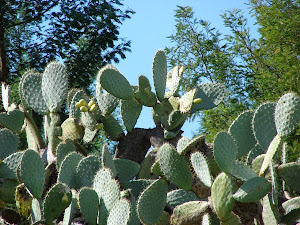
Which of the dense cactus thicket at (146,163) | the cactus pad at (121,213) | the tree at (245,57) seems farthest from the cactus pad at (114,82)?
the tree at (245,57)

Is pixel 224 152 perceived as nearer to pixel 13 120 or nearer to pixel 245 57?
pixel 13 120

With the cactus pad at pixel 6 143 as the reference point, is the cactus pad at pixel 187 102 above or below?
below

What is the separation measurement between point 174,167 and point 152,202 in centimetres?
A: 16

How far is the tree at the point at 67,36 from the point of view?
8.62 meters

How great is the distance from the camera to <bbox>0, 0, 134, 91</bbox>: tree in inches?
339

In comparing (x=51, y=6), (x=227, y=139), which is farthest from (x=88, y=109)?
(x=51, y=6)

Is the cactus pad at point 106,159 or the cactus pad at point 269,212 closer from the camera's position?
the cactus pad at point 269,212

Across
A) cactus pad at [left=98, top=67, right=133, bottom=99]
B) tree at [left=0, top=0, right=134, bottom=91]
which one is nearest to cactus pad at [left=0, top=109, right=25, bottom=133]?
cactus pad at [left=98, top=67, right=133, bottom=99]

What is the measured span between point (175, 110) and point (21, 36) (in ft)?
25.5

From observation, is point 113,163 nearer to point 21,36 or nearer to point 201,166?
point 201,166

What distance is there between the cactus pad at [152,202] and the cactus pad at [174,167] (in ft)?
0.14

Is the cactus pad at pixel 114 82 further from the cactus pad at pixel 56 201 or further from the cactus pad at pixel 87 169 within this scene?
the cactus pad at pixel 56 201

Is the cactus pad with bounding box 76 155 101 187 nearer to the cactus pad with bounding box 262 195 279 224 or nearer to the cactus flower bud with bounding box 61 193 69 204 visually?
the cactus flower bud with bounding box 61 193 69 204

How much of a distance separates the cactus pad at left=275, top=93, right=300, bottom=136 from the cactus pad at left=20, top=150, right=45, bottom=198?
0.88m
